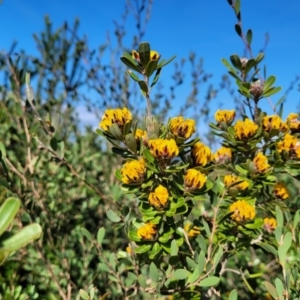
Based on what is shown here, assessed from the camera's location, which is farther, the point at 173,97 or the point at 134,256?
the point at 173,97

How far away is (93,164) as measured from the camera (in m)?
2.36

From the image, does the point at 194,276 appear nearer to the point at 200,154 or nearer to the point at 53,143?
the point at 200,154

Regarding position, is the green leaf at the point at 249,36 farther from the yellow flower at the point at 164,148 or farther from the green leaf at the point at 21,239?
the green leaf at the point at 21,239

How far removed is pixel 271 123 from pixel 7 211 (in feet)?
2.74

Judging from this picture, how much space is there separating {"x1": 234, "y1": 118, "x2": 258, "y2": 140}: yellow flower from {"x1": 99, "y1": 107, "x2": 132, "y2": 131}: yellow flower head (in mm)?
299

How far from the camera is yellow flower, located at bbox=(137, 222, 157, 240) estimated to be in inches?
33.8

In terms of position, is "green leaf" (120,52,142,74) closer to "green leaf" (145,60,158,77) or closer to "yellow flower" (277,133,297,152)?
"green leaf" (145,60,158,77)

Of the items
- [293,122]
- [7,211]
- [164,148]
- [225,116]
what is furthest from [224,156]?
[7,211]

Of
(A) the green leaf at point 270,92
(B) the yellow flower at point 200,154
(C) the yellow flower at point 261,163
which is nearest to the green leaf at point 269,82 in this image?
(A) the green leaf at point 270,92

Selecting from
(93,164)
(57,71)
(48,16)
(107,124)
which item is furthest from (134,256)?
(48,16)

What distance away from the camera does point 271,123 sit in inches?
40.9

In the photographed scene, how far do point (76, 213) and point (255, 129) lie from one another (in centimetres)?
134

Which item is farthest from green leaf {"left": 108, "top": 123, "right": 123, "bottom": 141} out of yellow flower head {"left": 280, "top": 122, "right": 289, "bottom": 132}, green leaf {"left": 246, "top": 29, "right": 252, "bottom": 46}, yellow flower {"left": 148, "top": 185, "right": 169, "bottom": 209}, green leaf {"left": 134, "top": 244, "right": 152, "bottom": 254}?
green leaf {"left": 246, "top": 29, "right": 252, "bottom": 46}

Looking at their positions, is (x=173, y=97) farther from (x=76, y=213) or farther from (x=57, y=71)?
(x=76, y=213)
